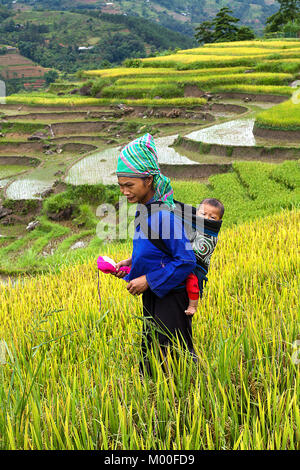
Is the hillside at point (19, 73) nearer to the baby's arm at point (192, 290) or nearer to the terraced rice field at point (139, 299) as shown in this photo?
the terraced rice field at point (139, 299)

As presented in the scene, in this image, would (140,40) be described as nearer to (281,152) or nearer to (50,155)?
(50,155)

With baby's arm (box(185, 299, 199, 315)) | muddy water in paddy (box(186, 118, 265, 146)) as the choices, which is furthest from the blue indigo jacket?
muddy water in paddy (box(186, 118, 265, 146))

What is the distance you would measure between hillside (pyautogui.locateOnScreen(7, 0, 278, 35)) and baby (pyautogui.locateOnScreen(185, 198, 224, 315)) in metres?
119

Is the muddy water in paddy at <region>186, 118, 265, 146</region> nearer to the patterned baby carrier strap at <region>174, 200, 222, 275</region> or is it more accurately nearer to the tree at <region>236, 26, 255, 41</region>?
the patterned baby carrier strap at <region>174, 200, 222, 275</region>

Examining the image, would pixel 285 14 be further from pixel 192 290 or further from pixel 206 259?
pixel 192 290

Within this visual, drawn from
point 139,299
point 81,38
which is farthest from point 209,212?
point 81,38

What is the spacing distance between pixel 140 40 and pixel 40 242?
66.1 metres

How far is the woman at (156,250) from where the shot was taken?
1.55 metres

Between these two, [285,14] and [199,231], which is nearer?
[199,231]

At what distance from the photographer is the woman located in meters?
1.55

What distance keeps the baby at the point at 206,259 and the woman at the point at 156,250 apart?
3 centimetres

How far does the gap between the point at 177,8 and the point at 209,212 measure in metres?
172

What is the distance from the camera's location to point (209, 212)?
175 centimetres

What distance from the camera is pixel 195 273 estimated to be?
5.56 feet
